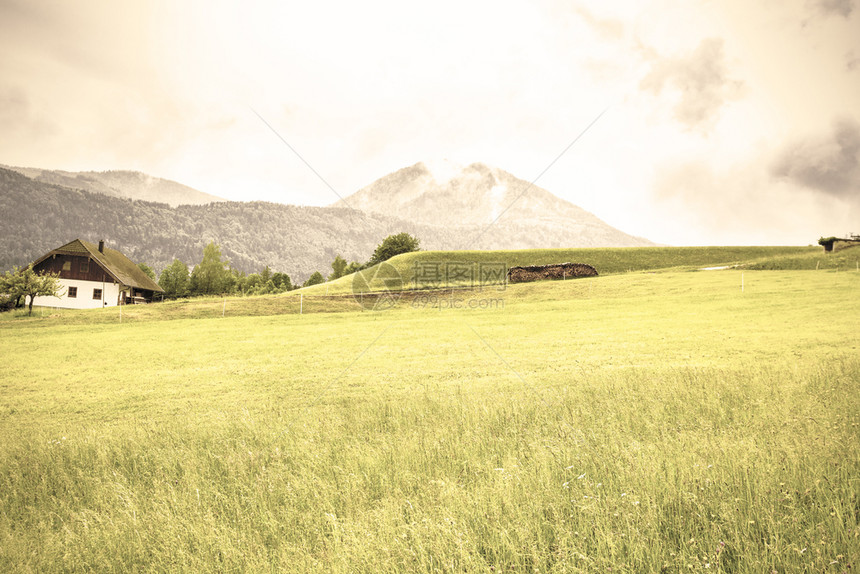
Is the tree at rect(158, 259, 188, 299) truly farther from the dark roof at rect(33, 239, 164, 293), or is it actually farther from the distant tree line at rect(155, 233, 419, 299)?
the dark roof at rect(33, 239, 164, 293)

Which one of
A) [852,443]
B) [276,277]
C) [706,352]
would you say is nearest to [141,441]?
[852,443]

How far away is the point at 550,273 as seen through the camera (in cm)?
6588

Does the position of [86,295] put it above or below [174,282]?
below

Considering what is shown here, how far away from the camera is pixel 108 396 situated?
571 inches

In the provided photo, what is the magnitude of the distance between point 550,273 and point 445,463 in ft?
202

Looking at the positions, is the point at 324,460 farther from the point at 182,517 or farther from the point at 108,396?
the point at 108,396

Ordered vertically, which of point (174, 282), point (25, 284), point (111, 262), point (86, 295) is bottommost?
point (86, 295)

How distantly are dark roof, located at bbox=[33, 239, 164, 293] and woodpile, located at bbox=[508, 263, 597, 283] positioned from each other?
2707 inches

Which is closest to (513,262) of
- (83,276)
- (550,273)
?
(550,273)

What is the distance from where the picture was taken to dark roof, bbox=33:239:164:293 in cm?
7431

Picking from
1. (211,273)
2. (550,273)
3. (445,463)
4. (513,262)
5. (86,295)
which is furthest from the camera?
(211,273)

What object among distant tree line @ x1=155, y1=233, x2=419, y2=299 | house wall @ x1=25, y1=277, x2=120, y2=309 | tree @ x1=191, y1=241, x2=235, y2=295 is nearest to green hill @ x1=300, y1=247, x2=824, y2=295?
distant tree line @ x1=155, y1=233, x2=419, y2=299

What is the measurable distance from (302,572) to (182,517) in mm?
2602

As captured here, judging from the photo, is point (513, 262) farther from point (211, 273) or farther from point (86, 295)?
point (86, 295)
